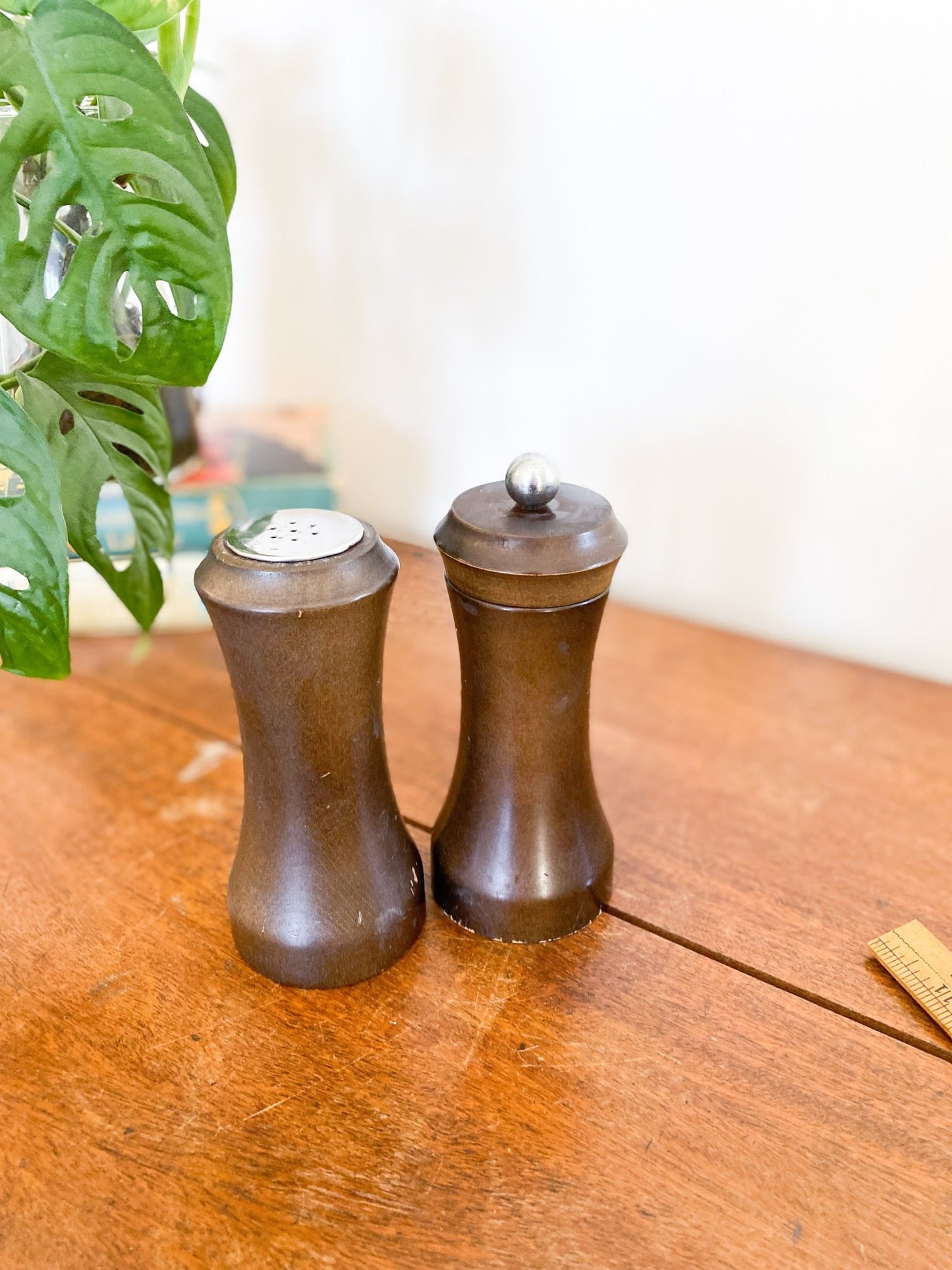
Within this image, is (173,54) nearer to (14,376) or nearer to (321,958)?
(14,376)

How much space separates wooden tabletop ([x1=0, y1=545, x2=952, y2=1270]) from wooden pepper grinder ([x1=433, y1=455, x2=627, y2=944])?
3 centimetres

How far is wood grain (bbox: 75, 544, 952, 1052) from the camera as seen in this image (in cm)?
55

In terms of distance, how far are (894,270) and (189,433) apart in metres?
0.57

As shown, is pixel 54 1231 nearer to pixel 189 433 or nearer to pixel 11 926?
pixel 11 926

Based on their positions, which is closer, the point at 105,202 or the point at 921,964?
the point at 105,202

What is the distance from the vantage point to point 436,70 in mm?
830

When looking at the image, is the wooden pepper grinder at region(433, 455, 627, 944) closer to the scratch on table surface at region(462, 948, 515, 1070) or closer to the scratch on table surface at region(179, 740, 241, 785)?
the scratch on table surface at region(462, 948, 515, 1070)

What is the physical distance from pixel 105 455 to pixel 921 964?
0.50m

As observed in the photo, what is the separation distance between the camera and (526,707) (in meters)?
0.49

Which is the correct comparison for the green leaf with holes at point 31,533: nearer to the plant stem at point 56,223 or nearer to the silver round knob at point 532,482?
the plant stem at point 56,223

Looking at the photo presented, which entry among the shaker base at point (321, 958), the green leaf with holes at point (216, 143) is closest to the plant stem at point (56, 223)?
the green leaf with holes at point (216, 143)

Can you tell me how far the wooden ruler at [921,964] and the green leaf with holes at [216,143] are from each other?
51 cm

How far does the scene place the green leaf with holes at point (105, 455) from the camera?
1.71ft

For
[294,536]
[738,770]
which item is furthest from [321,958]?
[738,770]
